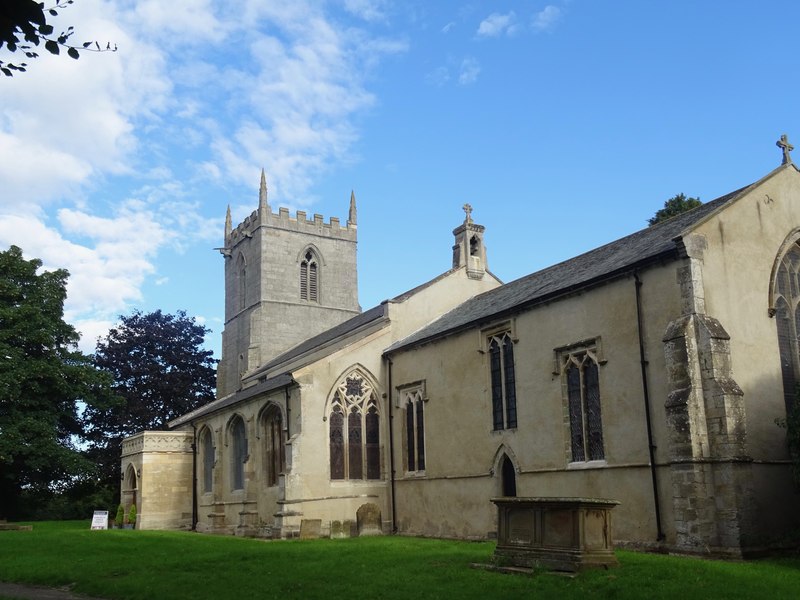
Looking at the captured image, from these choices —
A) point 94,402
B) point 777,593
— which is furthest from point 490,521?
point 94,402

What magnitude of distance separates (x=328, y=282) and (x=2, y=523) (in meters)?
25.0

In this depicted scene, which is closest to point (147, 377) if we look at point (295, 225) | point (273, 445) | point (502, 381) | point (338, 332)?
point (295, 225)

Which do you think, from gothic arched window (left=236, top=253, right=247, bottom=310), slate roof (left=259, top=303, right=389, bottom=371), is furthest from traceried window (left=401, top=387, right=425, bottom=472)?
gothic arched window (left=236, top=253, right=247, bottom=310)

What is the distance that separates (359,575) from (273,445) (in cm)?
1781

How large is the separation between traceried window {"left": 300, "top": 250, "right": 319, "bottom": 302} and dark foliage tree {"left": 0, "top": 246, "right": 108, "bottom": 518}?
14226mm

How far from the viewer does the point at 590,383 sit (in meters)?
22.4

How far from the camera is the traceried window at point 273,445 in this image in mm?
32969

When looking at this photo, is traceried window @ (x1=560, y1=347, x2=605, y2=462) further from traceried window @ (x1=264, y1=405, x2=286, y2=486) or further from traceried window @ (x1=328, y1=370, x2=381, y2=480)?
traceried window @ (x1=264, y1=405, x2=286, y2=486)

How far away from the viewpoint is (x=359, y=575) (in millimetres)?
16312

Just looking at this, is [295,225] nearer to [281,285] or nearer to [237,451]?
[281,285]

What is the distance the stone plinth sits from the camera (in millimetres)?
15062

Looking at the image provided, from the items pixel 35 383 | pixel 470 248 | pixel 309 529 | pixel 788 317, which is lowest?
pixel 309 529

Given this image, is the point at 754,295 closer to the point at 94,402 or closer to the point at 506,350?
the point at 506,350

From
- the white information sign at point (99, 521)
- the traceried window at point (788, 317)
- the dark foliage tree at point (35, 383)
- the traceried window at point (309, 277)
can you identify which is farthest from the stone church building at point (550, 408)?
the traceried window at point (309, 277)
